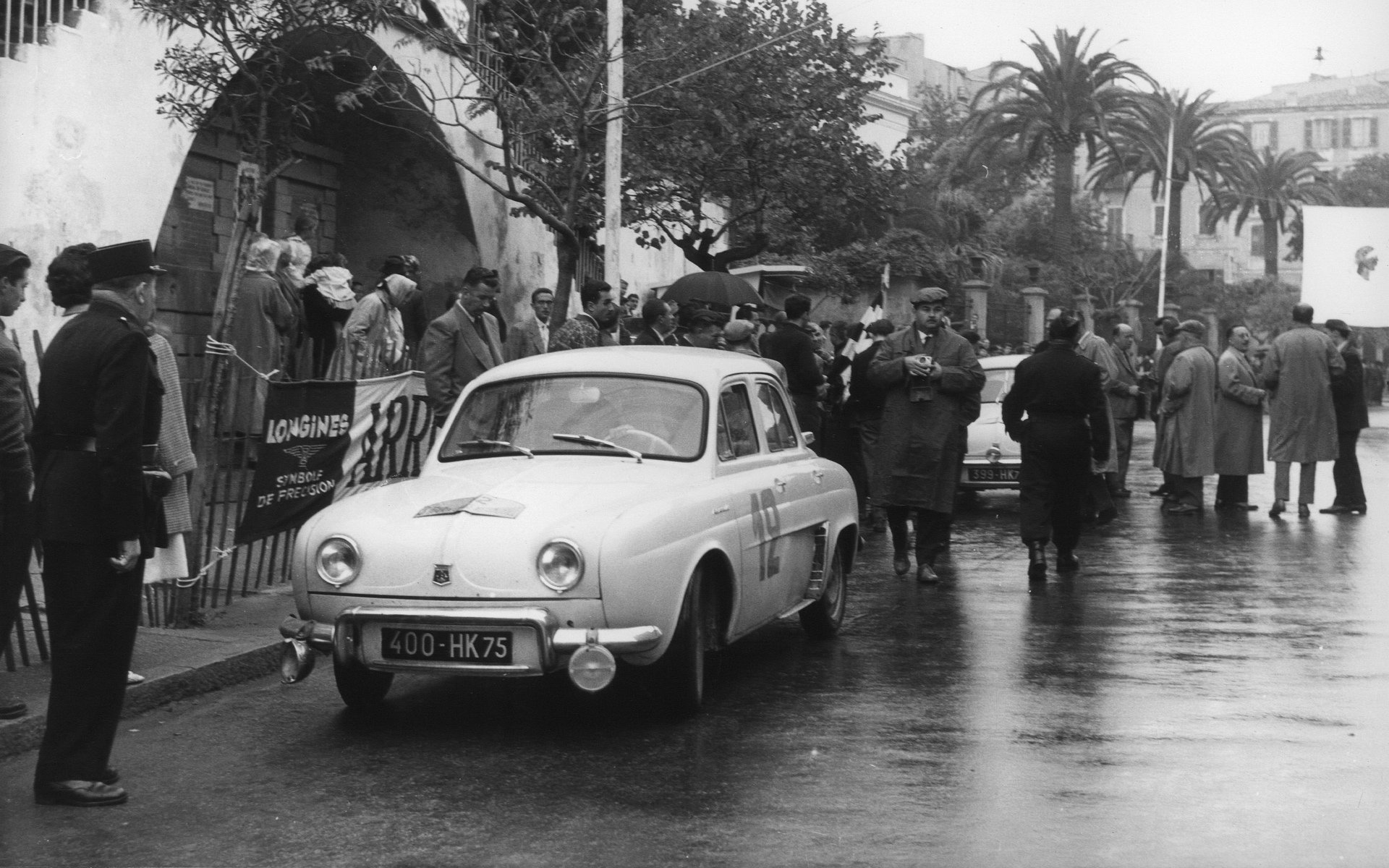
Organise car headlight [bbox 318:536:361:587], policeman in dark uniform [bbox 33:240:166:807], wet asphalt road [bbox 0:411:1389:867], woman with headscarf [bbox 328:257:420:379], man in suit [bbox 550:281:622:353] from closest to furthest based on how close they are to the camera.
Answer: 1. wet asphalt road [bbox 0:411:1389:867]
2. policeman in dark uniform [bbox 33:240:166:807]
3. car headlight [bbox 318:536:361:587]
4. man in suit [bbox 550:281:622:353]
5. woman with headscarf [bbox 328:257:420:379]

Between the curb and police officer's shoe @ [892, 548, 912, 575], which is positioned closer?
the curb

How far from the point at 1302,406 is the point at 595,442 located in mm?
11242

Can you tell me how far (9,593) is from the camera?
663 cm

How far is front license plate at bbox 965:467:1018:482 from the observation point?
656 inches

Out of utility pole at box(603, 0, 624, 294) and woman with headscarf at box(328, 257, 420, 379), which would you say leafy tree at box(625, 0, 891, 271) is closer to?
utility pole at box(603, 0, 624, 294)

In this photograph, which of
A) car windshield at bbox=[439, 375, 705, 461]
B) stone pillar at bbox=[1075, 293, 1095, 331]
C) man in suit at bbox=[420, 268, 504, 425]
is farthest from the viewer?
stone pillar at bbox=[1075, 293, 1095, 331]

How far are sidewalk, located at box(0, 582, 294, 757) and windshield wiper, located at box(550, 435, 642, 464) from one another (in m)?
1.83

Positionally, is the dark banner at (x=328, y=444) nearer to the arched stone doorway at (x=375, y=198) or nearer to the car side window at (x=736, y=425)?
the car side window at (x=736, y=425)

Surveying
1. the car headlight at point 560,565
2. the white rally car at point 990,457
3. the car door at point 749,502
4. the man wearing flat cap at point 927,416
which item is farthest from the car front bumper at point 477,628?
the white rally car at point 990,457

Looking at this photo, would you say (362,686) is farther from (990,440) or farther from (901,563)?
(990,440)

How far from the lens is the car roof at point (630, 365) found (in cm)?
Answer: 805

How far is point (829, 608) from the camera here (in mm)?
9227

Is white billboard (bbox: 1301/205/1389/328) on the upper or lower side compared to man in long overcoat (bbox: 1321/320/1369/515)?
upper

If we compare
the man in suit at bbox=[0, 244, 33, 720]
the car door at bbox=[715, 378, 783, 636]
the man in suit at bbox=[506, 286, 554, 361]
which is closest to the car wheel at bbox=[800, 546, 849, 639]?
the car door at bbox=[715, 378, 783, 636]
